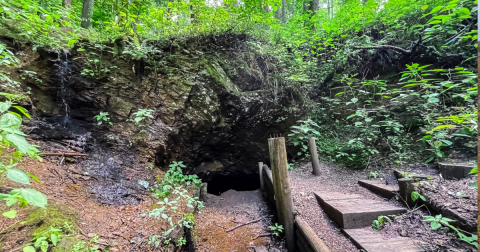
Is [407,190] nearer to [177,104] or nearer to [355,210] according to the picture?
[355,210]

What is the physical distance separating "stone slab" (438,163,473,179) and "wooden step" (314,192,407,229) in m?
1.17

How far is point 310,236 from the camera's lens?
2584mm

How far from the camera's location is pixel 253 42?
628 cm

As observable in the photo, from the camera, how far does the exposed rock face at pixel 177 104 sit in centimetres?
419

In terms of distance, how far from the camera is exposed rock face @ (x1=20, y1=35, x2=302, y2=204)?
13.8ft

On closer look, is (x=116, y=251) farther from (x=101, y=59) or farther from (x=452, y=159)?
(x=452, y=159)

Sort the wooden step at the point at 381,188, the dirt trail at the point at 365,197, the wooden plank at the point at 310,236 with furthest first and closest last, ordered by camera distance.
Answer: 1. the wooden step at the point at 381,188
2. the wooden plank at the point at 310,236
3. the dirt trail at the point at 365,197

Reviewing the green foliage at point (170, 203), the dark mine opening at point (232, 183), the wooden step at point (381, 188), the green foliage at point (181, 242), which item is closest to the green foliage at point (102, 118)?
the green foliage at point (170, 203)

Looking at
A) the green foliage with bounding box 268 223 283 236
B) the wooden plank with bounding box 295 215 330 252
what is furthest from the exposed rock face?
the wooden plank with bounding box 295 215 330 252

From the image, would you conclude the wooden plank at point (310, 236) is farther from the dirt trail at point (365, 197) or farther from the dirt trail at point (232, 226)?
the dirt trail at point (232, 226)

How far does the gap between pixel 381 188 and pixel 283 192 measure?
175 centimetres

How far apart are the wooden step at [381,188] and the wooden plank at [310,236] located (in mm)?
1508

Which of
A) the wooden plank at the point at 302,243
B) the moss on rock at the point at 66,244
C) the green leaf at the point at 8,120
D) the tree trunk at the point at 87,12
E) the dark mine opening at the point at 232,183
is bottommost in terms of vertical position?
the dark mine opening at the point at 232,183

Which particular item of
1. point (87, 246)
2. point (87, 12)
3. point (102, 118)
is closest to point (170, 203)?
point (87, 246)
